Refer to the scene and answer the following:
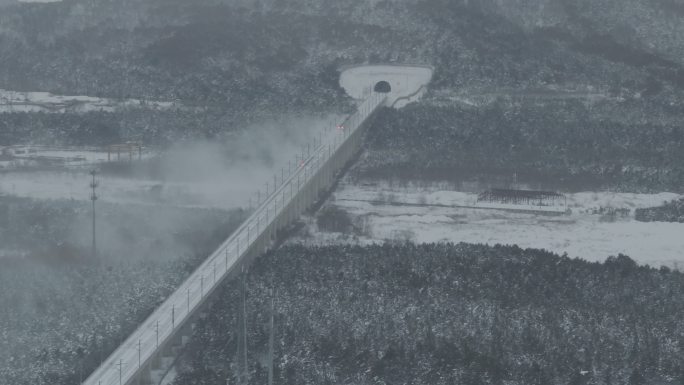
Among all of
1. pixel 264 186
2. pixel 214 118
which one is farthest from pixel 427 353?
pixel 214 118

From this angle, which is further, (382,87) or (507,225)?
(382,87)

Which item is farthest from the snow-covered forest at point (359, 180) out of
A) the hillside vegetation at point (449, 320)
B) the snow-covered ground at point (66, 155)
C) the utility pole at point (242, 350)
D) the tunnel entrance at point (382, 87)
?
the tunnel entrance at point (382, 87)

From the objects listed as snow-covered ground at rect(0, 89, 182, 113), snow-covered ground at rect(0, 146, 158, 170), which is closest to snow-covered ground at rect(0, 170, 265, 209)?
snow-covered ground at rect(0, 146, 158, 170)

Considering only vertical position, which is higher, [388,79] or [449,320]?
[388,79]

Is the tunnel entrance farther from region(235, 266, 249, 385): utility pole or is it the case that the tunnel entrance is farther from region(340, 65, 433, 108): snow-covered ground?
region(235, 266, 249, 385): utility pole

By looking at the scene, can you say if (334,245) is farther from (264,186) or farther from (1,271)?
(1,271)

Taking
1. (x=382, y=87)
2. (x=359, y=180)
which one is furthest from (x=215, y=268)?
(x=382, y=87)

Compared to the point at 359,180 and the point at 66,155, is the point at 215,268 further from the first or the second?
the point at 66,155
